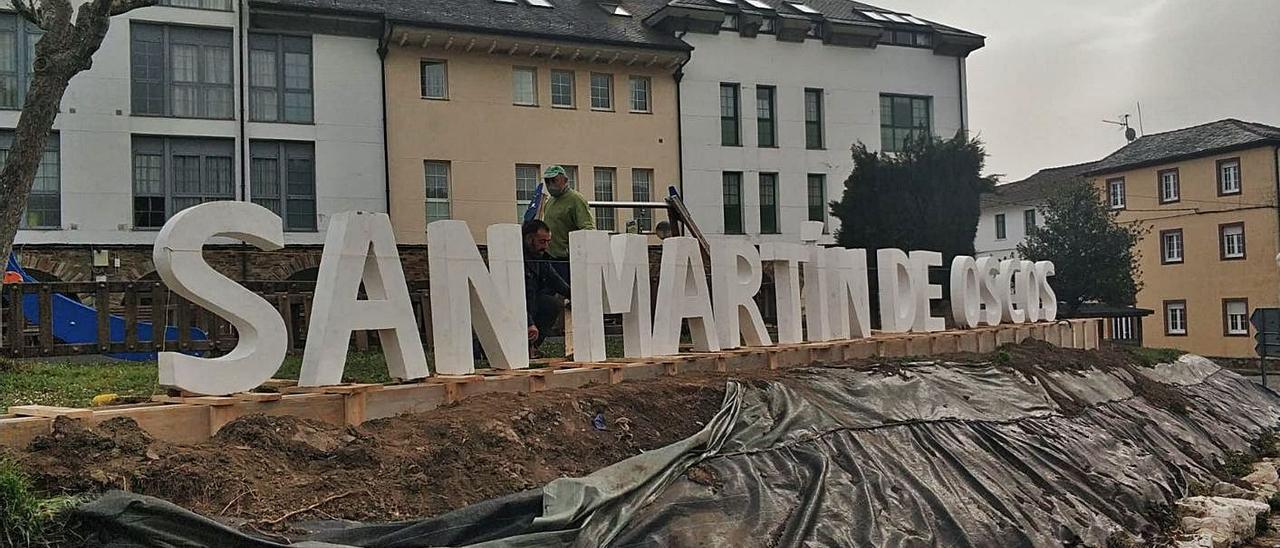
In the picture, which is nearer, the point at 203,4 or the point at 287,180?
the point at 203,4

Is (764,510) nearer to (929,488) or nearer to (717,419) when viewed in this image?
(717,419)

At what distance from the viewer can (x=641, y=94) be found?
25.8 m

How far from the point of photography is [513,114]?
947 inches

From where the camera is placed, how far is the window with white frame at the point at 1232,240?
123 ft

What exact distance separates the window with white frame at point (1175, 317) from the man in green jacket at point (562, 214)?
1432 inches

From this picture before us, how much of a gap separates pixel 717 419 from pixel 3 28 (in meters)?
19.6

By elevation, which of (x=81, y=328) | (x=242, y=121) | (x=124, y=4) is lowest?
(x=81, y=328)

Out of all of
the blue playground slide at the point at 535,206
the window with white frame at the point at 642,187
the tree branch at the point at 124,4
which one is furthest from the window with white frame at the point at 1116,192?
the tree branch at the point at 124,4

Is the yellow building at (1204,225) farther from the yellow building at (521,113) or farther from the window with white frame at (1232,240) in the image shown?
the yellow building at (521,113)

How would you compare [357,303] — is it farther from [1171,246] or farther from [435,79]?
[1171,246]

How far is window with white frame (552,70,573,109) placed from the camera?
81.1ft

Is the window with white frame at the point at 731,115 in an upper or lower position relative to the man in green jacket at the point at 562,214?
upper

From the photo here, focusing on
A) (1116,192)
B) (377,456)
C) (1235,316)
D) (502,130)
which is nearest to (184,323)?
(377,456)

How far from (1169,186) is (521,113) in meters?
29.1
